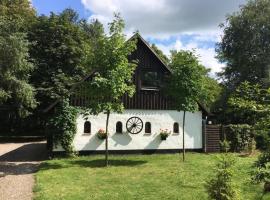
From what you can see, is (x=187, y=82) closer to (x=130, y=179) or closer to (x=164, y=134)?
(x=164, y=134)

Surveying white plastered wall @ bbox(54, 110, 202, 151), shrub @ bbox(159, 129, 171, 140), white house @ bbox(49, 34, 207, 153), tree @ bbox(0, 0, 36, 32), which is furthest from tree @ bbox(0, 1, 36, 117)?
shrub @ bbox(159, 129, 171, 140)

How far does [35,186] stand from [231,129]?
51.5 ft

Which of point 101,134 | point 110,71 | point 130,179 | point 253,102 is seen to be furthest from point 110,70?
point 253,102

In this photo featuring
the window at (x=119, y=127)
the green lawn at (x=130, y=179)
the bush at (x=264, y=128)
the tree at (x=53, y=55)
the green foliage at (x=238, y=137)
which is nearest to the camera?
the bush at (x=264, y=128)

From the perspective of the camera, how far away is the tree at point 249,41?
39.8 meters

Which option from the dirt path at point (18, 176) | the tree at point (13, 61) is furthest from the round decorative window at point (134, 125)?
the tree at point (13, 61)

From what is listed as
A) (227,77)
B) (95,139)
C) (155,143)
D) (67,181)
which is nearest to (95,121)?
(95,139)

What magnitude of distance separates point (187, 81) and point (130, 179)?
738 cm

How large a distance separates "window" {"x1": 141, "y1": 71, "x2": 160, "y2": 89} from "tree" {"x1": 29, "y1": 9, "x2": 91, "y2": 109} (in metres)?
15.7

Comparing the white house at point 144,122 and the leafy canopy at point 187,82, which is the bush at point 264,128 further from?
the white house at point 144,122

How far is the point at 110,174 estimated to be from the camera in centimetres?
1681

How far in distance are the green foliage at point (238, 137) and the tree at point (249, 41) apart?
14.3 m

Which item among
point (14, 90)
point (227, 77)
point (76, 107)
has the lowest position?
point (76, 107)

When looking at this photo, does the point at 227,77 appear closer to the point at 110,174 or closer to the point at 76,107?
the point at 76,107
